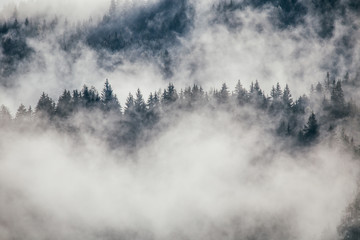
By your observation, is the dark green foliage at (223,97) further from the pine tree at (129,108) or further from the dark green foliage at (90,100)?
the dark green foliage at (90,100)

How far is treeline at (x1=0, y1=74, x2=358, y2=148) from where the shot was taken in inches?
3994

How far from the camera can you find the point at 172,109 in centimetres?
10594

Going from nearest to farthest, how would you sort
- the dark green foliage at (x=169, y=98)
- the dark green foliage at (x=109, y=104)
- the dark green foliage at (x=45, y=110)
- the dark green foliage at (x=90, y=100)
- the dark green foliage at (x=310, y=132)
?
1. the dark green foliage at (x=310, y=132)
2. the dark green foliage at (x=45, y=110)
3. the dark green foliage at (x=90, y=100)
4. the dark green foliage at (x=169, y=98)
5. the dark green foliage at (x=109, y=104)

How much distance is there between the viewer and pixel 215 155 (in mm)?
101750

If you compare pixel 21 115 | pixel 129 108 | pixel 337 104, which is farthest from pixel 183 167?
pixel 337 104

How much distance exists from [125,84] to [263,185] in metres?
107

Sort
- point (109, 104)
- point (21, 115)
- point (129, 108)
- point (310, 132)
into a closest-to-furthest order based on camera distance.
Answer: point (310, 132)
point (21, 115)
point (129, 108)
point (109, 104)

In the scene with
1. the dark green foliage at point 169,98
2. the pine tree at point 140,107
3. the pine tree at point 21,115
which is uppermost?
the dark green foliage at point 169,98

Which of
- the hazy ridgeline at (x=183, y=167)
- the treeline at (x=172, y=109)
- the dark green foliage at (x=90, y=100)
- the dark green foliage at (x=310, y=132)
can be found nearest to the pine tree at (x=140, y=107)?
the treeline at (x=172, y=109)

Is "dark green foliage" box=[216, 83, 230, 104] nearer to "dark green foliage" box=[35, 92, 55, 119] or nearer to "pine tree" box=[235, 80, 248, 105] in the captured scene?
"pine tree" box=[235, 80, 248, 105]

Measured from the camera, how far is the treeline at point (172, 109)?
10144 centimetres

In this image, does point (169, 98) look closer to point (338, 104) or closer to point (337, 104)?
point (337, 104)

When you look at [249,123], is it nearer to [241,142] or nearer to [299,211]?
[241,142]

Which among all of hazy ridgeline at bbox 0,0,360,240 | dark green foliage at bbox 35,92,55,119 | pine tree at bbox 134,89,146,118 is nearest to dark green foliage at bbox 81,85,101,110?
hazy ridgeline at bbox 0,0,360,240
